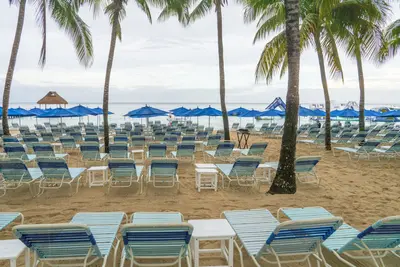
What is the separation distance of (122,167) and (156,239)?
3.39 m

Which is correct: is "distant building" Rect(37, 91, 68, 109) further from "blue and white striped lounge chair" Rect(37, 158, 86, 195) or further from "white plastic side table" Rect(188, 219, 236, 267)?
"white plastic side table" Rect(188, 219, 236, 267)

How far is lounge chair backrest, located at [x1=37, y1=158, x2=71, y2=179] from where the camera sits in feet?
17.0

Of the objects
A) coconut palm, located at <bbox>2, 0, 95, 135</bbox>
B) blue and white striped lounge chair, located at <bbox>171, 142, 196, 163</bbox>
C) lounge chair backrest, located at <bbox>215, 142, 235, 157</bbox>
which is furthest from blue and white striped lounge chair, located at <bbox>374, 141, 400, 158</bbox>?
coconut palm, located at <bbox>2, 0, 95, 135</bbox>

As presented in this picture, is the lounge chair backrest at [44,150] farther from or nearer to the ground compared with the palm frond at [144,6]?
nearer to the ground

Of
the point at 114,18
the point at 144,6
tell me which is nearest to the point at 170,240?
the point at 114,18

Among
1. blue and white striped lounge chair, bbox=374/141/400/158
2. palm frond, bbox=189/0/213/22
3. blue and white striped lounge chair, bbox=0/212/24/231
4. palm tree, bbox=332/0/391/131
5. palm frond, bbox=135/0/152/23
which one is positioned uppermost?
palm frond, bbox=189/0/213/22

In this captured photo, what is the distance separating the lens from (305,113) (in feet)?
57.6

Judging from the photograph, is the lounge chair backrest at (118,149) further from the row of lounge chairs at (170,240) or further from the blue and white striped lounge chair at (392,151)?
the blue and white striped lounge chair at (392,151)

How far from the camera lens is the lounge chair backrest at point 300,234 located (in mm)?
2256

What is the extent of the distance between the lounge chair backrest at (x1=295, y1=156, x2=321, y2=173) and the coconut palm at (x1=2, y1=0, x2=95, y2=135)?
33.5ft

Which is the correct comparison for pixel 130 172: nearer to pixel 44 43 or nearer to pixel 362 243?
pixel 362 243

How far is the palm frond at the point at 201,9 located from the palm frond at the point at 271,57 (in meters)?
4.49

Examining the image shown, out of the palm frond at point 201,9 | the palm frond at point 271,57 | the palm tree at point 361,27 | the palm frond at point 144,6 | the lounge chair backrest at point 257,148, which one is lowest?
the lounge chair backrest at point 257,148

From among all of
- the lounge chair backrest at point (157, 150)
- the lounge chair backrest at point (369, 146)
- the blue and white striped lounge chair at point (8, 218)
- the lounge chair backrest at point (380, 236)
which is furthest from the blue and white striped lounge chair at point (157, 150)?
the lounge chair backrest at point (369, 146)
